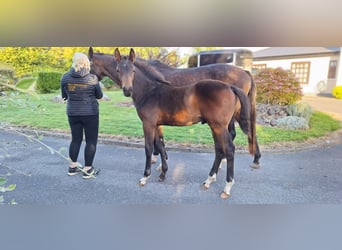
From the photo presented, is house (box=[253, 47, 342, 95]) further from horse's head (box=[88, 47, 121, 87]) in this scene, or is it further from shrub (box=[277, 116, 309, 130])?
horse's head (box=[88, 47, 121, 87])

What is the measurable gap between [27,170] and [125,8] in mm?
2329

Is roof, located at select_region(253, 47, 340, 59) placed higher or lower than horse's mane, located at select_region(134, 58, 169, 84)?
higher

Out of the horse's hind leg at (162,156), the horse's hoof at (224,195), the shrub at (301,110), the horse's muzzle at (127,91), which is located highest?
the horse's muzzle at (127,91)

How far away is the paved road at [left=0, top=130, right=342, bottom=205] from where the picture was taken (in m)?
2.35

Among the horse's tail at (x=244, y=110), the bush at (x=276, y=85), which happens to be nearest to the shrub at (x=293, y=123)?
the bush at (x=276, y=85)

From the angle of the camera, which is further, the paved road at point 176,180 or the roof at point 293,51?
the roof at point 293,51

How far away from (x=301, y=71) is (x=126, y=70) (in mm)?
3787

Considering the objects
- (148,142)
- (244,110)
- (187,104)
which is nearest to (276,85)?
(244,110)

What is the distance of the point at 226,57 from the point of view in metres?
3.60

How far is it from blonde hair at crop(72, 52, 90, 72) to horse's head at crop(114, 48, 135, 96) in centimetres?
35

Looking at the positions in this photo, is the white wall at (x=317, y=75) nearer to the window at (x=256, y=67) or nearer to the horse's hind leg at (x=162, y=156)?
the window at (x=256, y=67)

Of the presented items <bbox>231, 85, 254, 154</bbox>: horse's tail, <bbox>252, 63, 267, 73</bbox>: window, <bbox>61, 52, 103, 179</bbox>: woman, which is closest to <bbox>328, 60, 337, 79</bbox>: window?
<bbox>252, 63, 267, 73</bbox>: window

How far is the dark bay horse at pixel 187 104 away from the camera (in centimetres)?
232

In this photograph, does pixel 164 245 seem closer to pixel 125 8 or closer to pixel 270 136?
pixel 125 8
